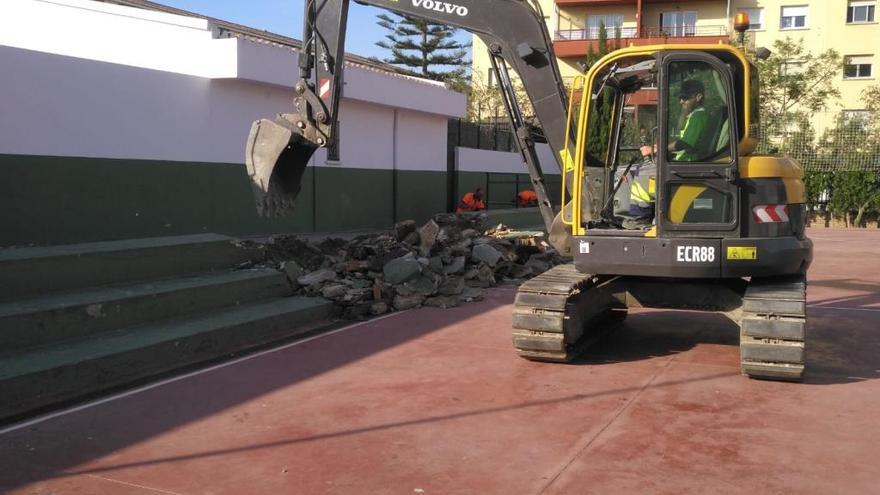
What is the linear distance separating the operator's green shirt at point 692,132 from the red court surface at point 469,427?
6.95 ft

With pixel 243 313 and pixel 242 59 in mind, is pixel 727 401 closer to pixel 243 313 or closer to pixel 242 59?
pixel 243 313

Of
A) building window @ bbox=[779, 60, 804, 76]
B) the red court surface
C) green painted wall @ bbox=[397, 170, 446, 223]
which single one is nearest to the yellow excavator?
the red court surface

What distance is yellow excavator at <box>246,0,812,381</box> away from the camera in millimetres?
7203

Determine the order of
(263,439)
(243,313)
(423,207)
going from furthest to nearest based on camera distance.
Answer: (423,207), (243,313), (263,439)

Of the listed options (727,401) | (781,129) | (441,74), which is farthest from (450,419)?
(441,74)

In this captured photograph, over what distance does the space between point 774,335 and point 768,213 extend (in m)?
1.15

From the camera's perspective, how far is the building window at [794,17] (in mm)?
40375

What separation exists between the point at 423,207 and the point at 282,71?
685cm

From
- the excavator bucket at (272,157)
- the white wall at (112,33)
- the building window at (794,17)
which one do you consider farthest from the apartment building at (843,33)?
the excavator bucket at (272,157)

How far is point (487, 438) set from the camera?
5672 millimetres

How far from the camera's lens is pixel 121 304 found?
7.98 metres

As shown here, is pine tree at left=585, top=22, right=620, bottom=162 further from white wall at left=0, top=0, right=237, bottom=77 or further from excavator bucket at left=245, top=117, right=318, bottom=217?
white wall at left=0, top=0, right=237, bottom=77

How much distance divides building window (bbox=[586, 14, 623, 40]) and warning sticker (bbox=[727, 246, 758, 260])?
39363mm

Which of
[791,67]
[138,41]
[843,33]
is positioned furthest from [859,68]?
[138,41]
